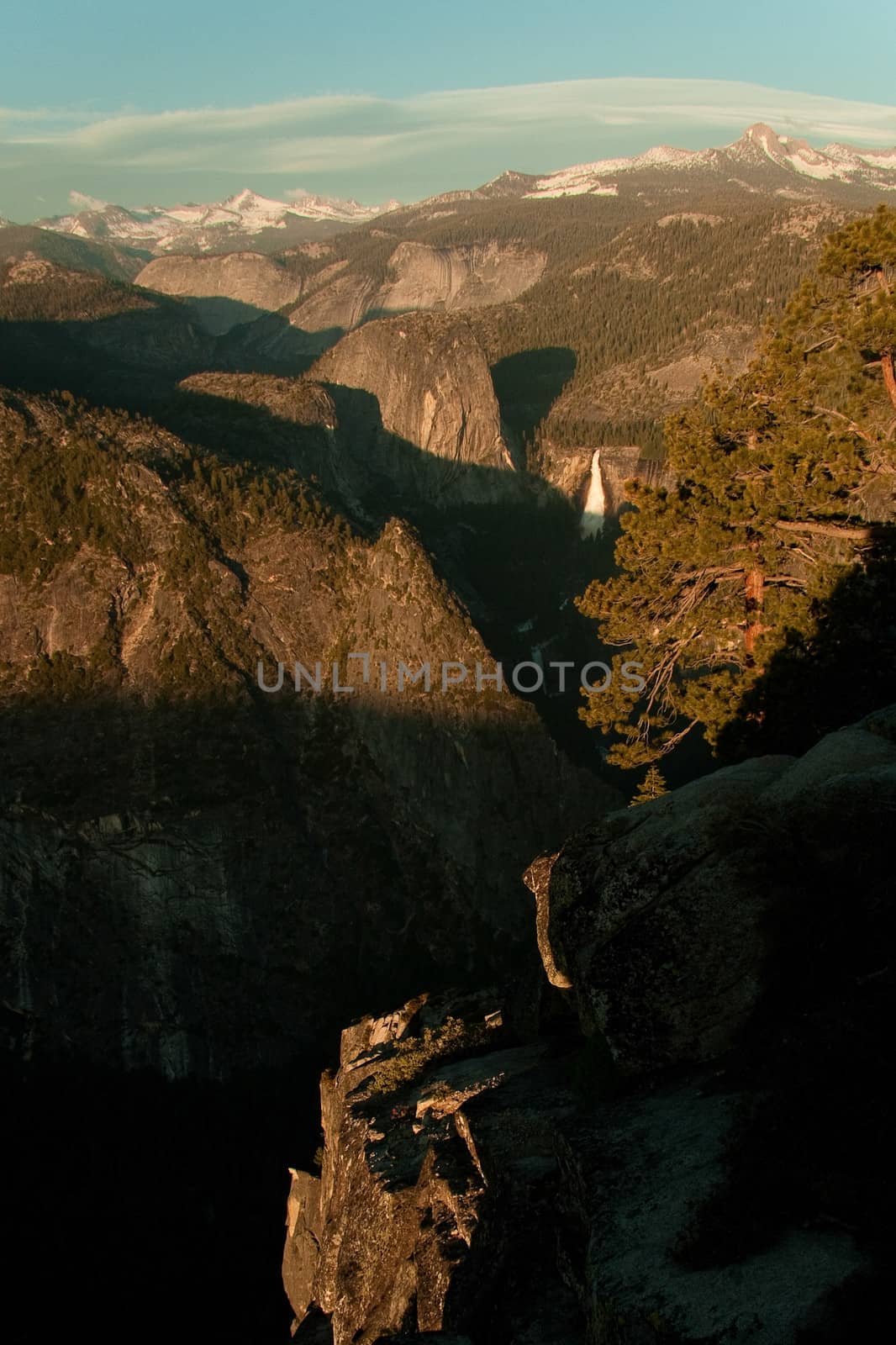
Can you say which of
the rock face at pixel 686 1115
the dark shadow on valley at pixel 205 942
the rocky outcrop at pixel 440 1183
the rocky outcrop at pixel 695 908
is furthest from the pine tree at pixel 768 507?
the dark shadow on valley at pixel 205 942

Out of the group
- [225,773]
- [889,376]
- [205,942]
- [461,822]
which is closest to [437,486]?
[461,822]

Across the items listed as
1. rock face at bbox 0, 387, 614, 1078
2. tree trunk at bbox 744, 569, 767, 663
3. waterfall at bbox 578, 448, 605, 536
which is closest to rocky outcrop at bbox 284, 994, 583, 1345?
tree trunk at bbox 744, 569, 767, 663

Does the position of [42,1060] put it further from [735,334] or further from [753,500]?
[735,334]

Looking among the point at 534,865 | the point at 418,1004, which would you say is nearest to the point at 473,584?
the point at 418,1004

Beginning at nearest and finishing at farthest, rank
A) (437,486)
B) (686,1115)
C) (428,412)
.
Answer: (686,1115) → (437,486) → (428,412)

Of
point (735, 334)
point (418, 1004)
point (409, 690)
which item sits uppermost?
point (735, 334)

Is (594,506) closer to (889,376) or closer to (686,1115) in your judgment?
(889,376)
